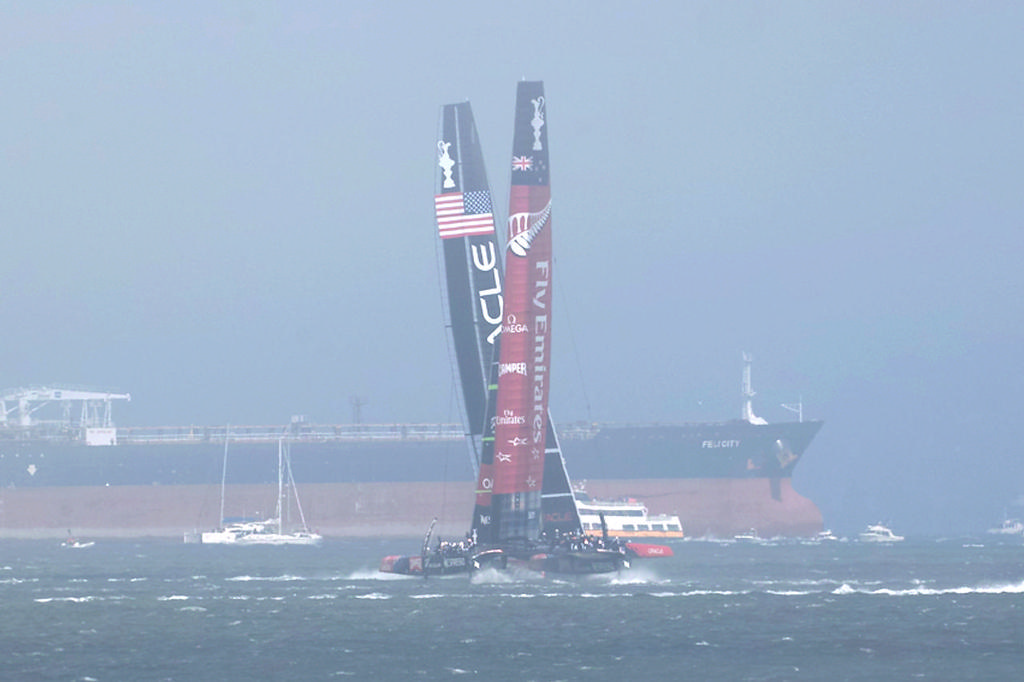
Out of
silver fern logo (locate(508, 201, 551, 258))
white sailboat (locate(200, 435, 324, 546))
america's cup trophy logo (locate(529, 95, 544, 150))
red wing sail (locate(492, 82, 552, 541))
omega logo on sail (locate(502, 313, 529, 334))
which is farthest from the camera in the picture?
white sailboat (locate(200, 435, 324, 546))

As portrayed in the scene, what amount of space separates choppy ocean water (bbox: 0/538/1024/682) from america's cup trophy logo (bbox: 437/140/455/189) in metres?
14.0

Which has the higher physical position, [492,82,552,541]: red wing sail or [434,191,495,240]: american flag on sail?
[434,191,495,240]: american flag on sail

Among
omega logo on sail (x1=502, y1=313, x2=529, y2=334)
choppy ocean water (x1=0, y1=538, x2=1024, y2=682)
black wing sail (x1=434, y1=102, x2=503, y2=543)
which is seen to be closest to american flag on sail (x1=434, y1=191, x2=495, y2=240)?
black wing sail (x1=434, y1=102, x2=503, y2=543)

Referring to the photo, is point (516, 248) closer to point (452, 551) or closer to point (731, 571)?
point (452, 551)

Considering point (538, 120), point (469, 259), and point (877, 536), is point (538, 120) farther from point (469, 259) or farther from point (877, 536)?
point (877, 536)

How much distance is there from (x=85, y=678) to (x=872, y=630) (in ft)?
60.3

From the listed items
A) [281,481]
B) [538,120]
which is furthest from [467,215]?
[281,481]

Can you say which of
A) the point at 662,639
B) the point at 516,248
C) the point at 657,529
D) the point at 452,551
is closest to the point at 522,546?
the point at 452,551

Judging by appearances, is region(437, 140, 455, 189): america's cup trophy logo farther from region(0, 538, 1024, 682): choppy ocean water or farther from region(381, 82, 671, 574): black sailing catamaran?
region(0, 538, 1024, 682): choppy ocean water

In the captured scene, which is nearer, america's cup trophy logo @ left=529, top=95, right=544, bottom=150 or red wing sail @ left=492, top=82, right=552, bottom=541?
red wing sail @ left=492, top=82, right=552, bottom=541

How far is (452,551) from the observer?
50812 millimetres

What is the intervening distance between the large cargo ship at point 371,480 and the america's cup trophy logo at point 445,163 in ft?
165

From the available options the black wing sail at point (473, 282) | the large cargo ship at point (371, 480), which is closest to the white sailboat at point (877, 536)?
the large cargo ship at point (371, 480)

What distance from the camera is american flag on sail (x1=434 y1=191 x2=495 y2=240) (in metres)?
57.2
